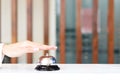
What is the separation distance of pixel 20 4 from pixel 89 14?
2.98ft

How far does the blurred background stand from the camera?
10.2 ft

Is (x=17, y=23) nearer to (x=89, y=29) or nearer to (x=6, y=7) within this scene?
(x=6, y=7)

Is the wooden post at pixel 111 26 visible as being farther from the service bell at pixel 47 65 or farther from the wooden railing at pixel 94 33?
the service bell at pixel 47 65

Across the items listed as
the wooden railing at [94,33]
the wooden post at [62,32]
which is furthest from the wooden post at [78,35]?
the wooden post at [62,32]

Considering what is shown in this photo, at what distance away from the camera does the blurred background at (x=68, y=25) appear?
10.2 feet

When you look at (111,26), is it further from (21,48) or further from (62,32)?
(21,48)

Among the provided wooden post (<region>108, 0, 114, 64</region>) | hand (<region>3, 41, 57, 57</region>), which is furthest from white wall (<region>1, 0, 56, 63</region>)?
hand (<region>3, 41, 57, 57</region>)

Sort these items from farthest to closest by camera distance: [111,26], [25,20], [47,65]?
1. [25,20]
2. [111,26]
3. [47,65]

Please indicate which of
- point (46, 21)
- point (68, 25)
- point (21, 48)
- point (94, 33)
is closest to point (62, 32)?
point (68, 25)

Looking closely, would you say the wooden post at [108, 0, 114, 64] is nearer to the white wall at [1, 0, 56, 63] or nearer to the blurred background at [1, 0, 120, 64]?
the blurred background at [1, 0, 120, 64]

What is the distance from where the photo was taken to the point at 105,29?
3.10 meters

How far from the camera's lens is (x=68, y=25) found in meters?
3.13

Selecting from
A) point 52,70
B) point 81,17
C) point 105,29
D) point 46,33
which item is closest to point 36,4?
point 46,33

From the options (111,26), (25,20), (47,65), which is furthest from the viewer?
(25,20)
